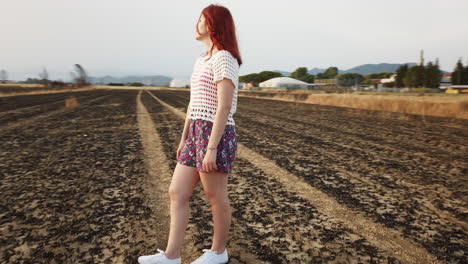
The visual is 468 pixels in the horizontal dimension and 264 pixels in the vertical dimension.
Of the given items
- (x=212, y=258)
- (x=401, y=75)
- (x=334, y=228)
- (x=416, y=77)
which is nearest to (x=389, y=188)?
(x=334, y=228)

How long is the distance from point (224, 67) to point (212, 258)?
1.40m

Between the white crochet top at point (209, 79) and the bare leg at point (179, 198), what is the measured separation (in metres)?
0.39

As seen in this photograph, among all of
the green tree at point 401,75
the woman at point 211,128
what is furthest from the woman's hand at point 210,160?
the green tree at point 401,75

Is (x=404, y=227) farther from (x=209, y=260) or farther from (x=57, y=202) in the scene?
(x=57, y=202)

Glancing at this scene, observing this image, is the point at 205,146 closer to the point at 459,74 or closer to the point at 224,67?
the point at 224,67

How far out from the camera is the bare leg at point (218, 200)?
181 centimetres

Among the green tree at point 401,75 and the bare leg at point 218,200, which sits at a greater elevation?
the green tree at point 401,75

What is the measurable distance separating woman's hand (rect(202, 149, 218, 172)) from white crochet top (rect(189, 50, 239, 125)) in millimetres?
211

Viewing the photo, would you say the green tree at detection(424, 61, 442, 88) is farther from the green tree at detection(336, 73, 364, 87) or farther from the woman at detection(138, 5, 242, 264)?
the woman at detection(138, 5, 242, 264)

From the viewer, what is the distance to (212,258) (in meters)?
2.04

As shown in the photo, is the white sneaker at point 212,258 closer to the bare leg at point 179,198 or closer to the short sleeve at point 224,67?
the bare leg at point 179,198

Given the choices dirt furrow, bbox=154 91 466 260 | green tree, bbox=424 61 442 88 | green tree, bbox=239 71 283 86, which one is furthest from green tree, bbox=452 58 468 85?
dirt furrow, bbox=154 91 466 260

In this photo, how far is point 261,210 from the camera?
303cm

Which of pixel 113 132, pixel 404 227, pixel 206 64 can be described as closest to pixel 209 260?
pixel 206 64
